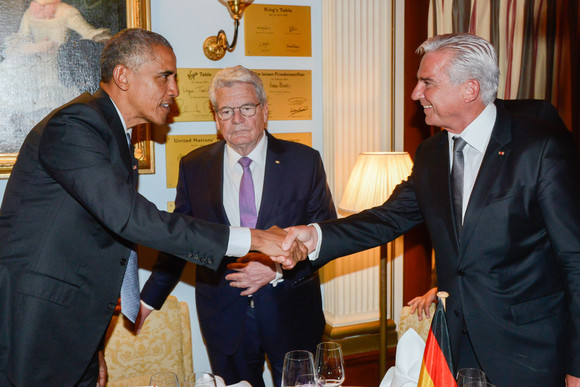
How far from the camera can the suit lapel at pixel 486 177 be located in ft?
6.58

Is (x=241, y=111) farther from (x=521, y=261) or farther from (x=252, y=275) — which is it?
(x=521, y=261)

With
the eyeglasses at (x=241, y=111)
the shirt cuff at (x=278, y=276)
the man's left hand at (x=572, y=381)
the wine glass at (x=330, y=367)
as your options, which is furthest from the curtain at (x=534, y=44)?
the wine glass at (x=330, y=367)

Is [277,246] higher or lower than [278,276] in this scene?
higher

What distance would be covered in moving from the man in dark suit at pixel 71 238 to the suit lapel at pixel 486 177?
3.01 ft

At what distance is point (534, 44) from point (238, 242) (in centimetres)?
199

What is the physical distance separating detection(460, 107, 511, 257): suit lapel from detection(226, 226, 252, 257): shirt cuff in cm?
84

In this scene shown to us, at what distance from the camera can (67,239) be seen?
197 centimetres

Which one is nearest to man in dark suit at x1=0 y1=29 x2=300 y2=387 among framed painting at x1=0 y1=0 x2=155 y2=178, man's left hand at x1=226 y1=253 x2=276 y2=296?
man's left hand at x1=226 y1=253 x2=276 y2=296

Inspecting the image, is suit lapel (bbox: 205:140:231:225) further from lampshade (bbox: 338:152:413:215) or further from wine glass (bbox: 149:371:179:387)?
wine glass (bbox: 149:371:179:387)

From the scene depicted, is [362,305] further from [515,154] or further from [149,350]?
[515,154]

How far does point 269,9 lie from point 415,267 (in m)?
2.05

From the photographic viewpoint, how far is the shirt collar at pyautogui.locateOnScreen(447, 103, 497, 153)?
213cm

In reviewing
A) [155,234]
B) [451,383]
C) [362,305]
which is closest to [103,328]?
[155,234]
